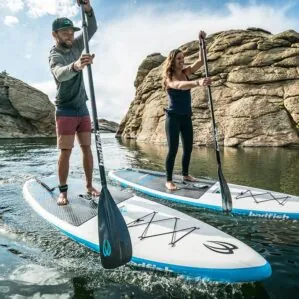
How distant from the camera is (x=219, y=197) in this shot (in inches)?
250

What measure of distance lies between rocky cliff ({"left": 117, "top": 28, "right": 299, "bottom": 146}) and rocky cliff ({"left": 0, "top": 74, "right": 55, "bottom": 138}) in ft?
98.3

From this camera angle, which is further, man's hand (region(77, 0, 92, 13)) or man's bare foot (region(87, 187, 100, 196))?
man's bare foot (region(87, 187, 100, 196))

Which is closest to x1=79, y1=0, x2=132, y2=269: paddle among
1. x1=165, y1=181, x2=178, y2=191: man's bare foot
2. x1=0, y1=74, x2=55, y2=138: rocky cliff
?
x1=165, y1=181, x2=178, y2=191: man's bare foot

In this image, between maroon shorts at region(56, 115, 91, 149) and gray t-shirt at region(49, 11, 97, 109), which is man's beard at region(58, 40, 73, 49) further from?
maroon shorts at region(56, 115, 91, 149)

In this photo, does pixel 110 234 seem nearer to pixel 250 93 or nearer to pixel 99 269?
pixel 99 269

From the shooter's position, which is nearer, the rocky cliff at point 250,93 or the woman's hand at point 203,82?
the woman's hand at point 203,82

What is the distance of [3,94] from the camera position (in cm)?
5644

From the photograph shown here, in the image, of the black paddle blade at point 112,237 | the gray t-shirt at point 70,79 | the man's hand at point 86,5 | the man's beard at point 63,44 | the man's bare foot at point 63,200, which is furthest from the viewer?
the man's bare foot at point 63,200

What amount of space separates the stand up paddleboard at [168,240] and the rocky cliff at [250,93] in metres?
22.8

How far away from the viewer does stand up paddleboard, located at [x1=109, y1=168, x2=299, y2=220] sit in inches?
219

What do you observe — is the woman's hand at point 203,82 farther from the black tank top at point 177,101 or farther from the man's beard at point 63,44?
the man's beard at point 63,44

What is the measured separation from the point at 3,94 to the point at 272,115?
47.5m

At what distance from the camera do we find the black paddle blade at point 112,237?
359cm

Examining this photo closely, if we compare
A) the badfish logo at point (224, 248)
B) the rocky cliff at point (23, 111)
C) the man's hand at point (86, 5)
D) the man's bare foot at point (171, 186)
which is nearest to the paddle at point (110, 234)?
the man's hand at point (86, 5)
